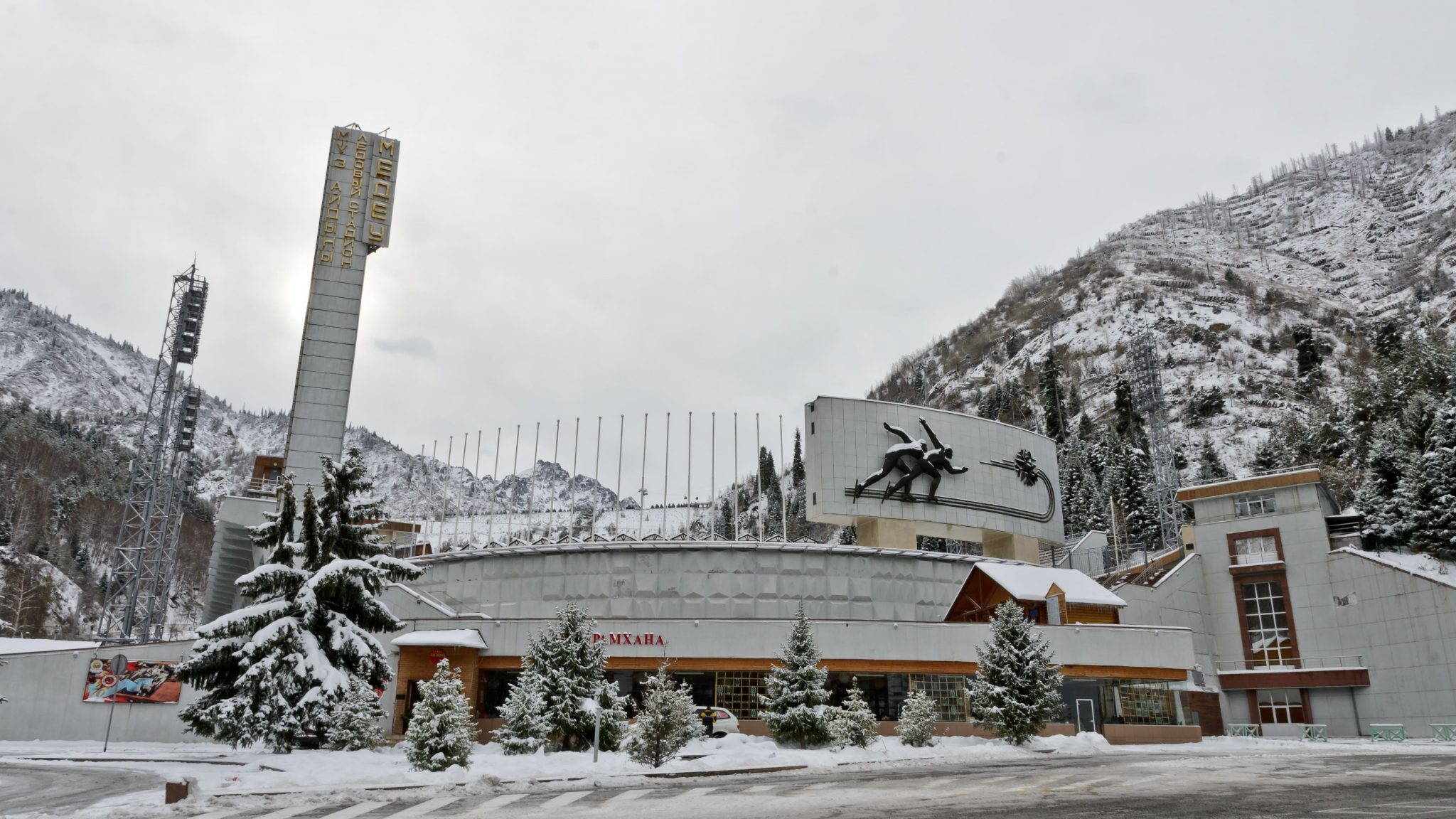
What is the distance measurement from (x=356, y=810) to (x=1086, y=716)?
32928 millimetres

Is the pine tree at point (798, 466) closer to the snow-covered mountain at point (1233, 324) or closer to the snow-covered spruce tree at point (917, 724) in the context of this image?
the snow-covered mountain at point (1233, 324)

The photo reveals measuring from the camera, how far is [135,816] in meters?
15.5

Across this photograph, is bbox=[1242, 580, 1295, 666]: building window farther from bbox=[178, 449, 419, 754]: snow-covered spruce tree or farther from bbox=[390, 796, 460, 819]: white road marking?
bbox=[390, 796, 460, 819]: white road marking

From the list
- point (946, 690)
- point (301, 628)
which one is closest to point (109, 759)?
point (301, 628)

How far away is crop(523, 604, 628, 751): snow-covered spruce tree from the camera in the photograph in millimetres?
28453

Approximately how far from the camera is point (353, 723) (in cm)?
2689

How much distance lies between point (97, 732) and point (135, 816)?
30.9m

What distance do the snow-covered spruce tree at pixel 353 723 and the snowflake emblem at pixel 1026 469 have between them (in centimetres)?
3909

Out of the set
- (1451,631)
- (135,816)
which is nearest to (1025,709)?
(135,816)

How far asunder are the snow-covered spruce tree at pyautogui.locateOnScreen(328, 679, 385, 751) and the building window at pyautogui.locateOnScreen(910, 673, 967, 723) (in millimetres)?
21809

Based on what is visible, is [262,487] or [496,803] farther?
[262,487]

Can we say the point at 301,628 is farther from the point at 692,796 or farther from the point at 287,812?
the point at 692,796

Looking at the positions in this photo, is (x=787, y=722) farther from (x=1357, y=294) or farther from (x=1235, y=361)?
(x=1357, y=294)

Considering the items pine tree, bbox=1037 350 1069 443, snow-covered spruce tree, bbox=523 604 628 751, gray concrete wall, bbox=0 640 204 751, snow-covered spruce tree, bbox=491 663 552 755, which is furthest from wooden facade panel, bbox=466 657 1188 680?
pine tree, bbox=1037 350 1069 443
